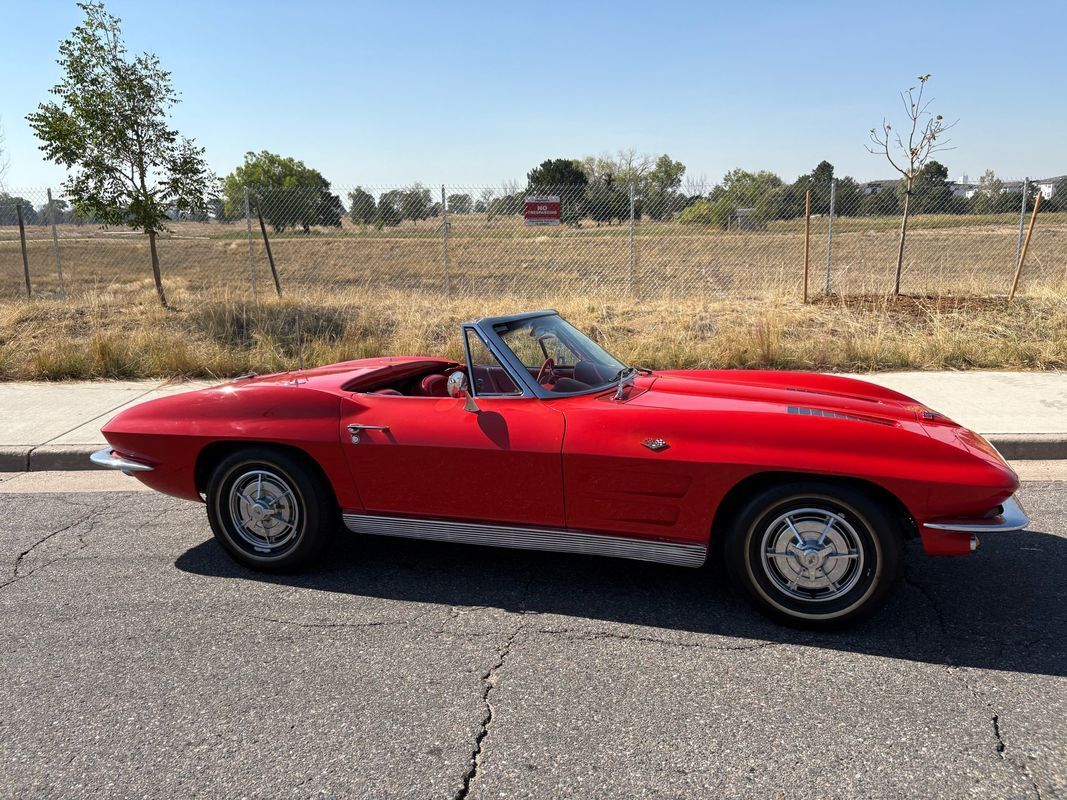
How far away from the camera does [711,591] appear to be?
3.53 metres

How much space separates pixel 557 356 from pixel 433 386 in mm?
756

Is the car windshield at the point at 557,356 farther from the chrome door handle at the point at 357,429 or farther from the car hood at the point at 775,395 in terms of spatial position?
the chrome door handle at the point at 357,429

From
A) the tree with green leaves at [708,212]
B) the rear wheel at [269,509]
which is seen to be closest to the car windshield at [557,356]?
the rear wheel at [269,509]

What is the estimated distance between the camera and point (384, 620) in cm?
332

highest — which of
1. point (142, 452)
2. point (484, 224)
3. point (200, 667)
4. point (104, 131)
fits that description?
point (104, 131)

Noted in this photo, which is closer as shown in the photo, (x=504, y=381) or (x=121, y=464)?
(x=504, y=381)

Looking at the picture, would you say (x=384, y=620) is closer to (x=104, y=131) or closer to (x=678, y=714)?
(x=678, y=714)

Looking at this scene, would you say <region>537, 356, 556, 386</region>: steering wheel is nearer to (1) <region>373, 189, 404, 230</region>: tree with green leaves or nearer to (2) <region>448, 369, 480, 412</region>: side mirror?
(2) <region>448, 369, 480, 412</region>: side mirror

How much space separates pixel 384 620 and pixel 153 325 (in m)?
8.41

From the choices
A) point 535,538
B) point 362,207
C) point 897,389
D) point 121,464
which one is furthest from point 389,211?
point 535,538

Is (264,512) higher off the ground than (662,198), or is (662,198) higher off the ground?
(662,198)

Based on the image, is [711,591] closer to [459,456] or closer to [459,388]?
[459,456]

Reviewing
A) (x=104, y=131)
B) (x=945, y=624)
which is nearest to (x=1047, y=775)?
(x=945, y=624)

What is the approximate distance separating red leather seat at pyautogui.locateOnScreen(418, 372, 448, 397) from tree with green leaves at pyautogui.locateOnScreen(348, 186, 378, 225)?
28.2 feet
